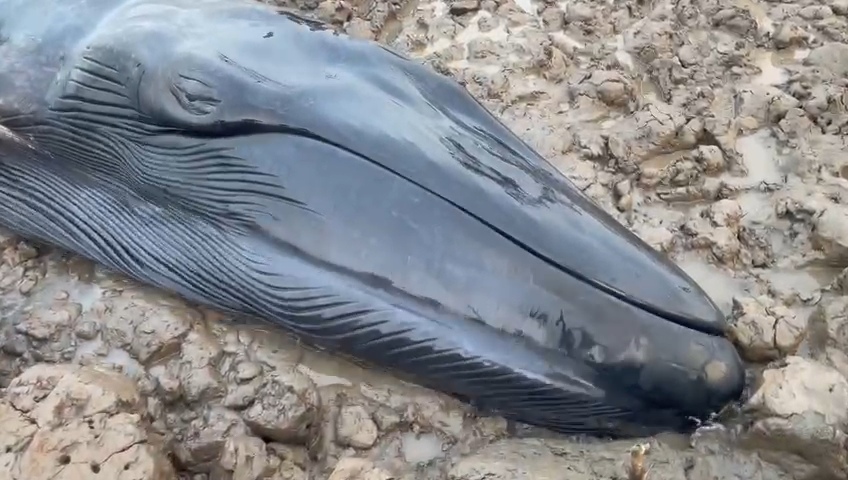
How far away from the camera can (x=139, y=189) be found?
2.31 meters

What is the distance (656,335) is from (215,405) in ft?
3.59

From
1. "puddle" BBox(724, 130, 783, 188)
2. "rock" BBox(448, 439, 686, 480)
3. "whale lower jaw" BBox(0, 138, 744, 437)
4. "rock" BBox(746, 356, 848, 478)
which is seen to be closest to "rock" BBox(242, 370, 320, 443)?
"whale lower jaw" BBox(0, 138, 744, 437)

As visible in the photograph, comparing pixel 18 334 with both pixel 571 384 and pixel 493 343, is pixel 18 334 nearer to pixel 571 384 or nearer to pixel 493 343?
pixel 493 343

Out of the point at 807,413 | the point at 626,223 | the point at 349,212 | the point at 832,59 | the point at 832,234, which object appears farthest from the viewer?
the point at 832,59

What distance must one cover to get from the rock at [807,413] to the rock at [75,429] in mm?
1346

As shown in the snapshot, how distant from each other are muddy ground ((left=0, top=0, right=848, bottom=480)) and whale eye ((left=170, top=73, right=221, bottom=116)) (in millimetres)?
559

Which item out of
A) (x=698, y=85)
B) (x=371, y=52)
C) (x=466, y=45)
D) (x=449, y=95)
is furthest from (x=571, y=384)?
(x=466, y=45)

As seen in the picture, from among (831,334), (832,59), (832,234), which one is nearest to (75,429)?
(831,334)

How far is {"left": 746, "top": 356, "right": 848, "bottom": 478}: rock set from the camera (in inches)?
74.0

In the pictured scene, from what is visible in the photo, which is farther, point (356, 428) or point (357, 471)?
point (356, 428)

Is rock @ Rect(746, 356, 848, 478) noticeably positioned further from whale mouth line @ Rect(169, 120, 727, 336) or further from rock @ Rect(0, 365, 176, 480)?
rock @ Rect(0, 365, 176, 480)

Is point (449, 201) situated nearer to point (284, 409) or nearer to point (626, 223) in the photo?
point (284, 409)

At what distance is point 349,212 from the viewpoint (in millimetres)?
2039

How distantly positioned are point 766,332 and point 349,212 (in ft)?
3.43
